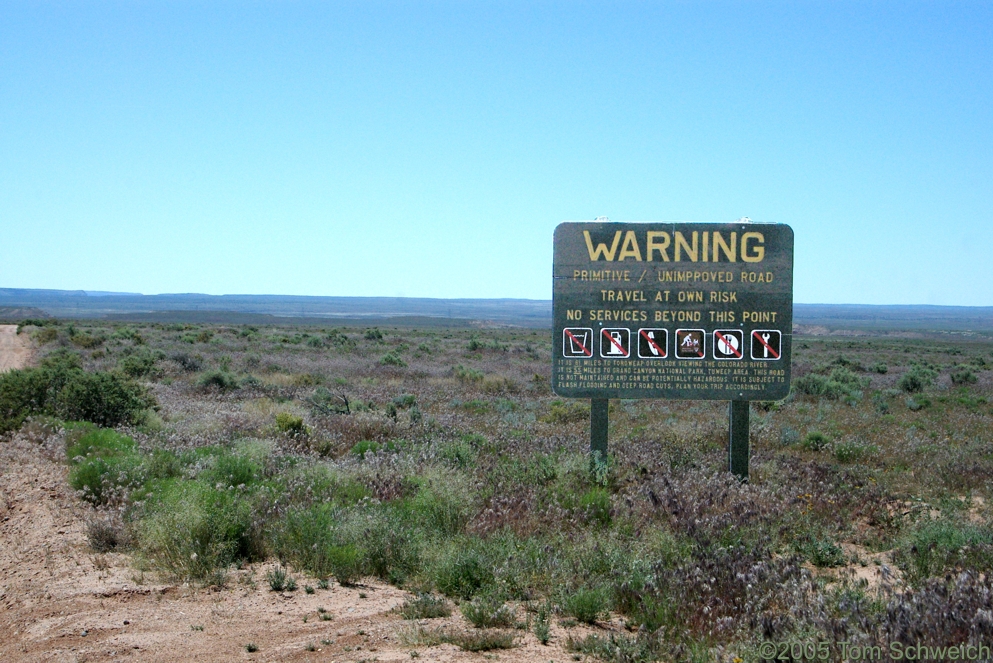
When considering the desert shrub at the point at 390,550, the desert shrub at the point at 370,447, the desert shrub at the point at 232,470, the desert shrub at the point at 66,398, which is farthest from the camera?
the desert shrub at the point at 66,398

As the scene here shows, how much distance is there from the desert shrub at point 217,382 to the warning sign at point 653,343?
13666 millimetres

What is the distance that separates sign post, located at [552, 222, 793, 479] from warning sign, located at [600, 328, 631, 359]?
0.01 meters

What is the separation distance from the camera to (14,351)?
35406 millimetres

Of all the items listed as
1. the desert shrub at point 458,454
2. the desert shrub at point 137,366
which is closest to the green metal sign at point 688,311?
the desert shrub at point 458,454

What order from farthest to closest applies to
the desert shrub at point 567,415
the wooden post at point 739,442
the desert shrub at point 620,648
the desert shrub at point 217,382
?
the desert shrub at point 217,382 → the desert shrub at point 567,415 → the wooden post at point 739,442 → the desert shrub at point 620,648

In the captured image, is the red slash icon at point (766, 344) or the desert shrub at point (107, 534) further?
the red slash icon at point (766, 344)

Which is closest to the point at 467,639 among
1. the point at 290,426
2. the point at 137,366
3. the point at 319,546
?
the point at 319,546

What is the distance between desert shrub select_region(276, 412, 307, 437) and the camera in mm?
11227

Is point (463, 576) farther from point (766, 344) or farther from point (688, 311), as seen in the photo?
point (766, 344)

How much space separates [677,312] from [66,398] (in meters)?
8.44

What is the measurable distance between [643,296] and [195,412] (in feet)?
27.1

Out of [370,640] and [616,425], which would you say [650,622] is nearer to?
[370,640]

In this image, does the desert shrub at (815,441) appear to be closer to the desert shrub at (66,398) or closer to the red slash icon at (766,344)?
the red slash icon at (766,344)

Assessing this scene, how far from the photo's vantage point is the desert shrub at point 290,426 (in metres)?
11.2
